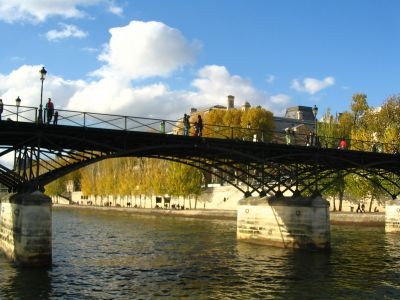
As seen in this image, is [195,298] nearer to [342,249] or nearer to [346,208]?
[342,249]

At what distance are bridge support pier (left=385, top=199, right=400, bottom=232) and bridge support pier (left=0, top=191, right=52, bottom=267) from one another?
1479 inches

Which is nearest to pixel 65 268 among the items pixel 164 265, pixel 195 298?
pixel 164 265

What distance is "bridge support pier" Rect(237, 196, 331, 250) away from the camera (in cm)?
3906

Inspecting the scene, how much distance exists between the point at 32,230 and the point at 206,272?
9.67m

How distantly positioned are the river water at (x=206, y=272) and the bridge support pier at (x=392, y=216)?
9.63 meters

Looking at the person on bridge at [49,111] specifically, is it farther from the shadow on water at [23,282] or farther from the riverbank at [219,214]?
the riverbank at [219,214]

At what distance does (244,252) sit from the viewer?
37594 millimetres

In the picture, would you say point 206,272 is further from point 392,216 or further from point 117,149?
point 392,216

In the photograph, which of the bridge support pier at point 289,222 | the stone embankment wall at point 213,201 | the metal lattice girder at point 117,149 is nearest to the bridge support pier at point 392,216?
the metal lattice girder at point 117,149

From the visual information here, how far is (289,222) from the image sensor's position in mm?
40344

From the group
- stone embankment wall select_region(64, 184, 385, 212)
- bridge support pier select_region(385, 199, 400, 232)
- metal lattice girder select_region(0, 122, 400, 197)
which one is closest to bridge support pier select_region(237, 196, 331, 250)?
metal lattice girder select_region(0, 122, 400, 197)

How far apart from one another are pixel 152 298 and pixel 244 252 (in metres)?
16.2

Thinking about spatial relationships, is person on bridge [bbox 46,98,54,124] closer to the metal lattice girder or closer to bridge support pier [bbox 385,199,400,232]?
Answer: the metal lattice girder

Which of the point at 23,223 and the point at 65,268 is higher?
the point at 23,223
